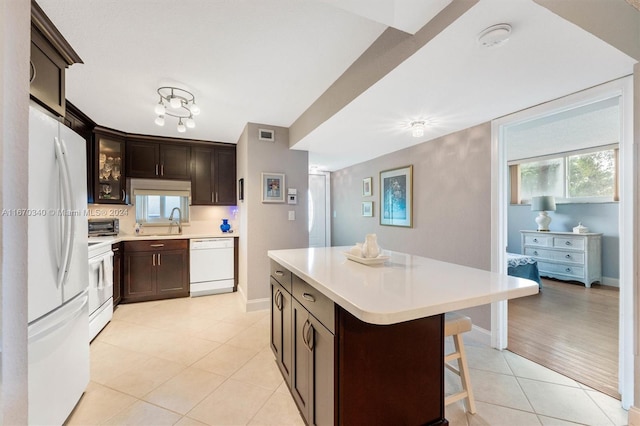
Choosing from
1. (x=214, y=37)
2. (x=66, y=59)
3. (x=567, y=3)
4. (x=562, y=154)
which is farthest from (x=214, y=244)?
(x=562, y=154)

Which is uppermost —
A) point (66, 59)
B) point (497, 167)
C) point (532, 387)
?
point (66, 59)

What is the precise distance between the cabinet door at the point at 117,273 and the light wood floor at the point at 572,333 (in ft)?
14.8

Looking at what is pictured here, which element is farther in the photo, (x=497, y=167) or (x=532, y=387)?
(x=497, y=167)

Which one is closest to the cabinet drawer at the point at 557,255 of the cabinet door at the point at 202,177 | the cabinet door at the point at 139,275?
the cabinet door at the point at 202,177

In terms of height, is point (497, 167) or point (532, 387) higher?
point (497, 167)

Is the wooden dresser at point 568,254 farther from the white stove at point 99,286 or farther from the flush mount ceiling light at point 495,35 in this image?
the white stove at point 99,286

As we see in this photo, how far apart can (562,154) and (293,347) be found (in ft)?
20.1

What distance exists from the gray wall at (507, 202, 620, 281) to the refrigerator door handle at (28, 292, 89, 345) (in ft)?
21.9

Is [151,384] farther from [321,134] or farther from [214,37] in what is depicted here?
[321,134]

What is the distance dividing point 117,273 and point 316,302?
10.9 feet

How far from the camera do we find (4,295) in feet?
2.56

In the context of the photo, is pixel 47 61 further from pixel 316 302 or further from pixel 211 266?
pixel 211 266

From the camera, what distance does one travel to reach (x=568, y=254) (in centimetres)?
455

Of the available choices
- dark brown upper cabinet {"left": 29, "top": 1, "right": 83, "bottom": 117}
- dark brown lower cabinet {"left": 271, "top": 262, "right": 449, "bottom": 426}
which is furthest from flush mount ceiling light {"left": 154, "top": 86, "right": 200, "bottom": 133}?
dark brown lower cabinet {"left": 271, "top": 262, "right": 449, "bottom": 426}
